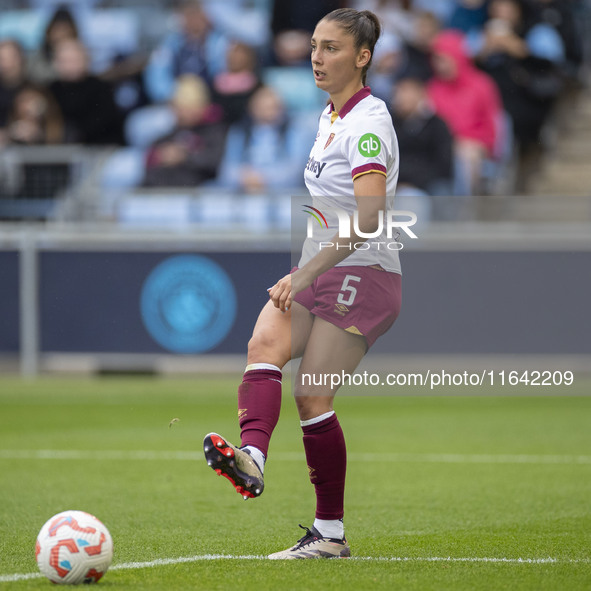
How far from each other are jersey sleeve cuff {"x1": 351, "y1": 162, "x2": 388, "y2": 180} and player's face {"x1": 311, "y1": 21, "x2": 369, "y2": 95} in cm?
41

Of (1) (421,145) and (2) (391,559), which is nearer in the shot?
(2) (391,559)

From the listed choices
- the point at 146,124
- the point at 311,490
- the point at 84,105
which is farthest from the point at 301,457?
the point at 84,105

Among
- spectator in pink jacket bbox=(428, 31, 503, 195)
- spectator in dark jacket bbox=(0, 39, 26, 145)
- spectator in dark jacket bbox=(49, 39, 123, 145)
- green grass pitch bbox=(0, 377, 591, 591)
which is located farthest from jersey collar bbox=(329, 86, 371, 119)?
spectator in dark jacket bbox=(0, 39, 26, 145)

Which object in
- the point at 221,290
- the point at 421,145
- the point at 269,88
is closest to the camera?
the point at 221,290

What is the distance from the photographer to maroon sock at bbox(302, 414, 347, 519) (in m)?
4.61

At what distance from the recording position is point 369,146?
4.38 meters

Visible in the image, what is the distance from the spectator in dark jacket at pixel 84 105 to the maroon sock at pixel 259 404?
1203cm

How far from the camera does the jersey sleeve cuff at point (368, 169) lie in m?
4.35

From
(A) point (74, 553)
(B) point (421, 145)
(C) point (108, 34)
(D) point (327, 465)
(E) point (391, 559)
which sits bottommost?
(E) point (391, 559)

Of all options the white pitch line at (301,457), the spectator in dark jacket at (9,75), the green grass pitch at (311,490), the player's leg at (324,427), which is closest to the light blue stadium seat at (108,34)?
the spectator in dark jacket at (9,75)

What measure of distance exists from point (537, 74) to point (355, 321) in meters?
11.3

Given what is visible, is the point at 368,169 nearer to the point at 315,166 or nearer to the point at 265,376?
the point at 315,166

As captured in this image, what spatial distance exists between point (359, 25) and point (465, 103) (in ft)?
33.5

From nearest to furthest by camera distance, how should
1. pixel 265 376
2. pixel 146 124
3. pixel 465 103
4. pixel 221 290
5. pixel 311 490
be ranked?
1. pixel 265 376
2. pixel 311 490
3. pixel 221 290
4. pixel 465 103
5. pixel 146 124
